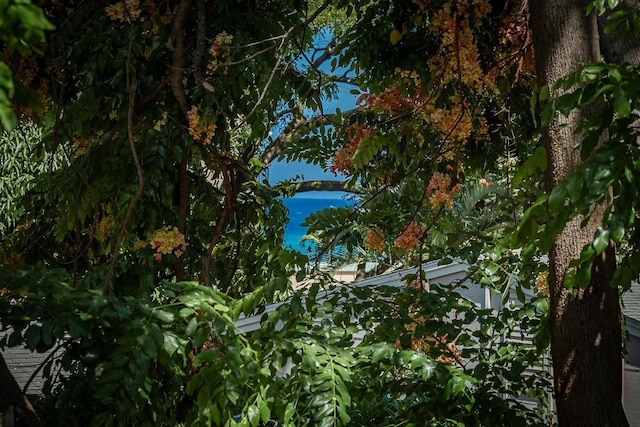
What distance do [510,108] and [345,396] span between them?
1.97m

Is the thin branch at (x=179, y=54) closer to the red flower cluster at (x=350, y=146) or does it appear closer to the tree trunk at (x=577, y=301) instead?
the red flower cluster at (x=350, y=146)

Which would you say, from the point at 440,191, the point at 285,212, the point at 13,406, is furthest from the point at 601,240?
the point at 285,212

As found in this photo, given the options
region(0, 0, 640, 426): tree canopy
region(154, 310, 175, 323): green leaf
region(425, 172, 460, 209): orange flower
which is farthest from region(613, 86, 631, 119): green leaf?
region(425, 172, 460, 209): orange flower

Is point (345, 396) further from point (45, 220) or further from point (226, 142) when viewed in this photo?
point (45, 220)

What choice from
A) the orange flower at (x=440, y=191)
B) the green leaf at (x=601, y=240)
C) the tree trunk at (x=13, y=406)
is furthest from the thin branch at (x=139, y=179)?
the green leaf at (x=601, y=240)

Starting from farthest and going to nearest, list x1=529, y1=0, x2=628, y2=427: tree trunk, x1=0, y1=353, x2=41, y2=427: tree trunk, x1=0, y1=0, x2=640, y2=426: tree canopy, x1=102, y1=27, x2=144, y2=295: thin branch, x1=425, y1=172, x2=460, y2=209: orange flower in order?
x1=425, y1=172, x2=460, y2=209: orange flower
x1=102, y1=27, x2=144, y2=295: thin branch
x1=529, y1=0, x2=628, y2=427: tree trunk
x1=0, y1=0, x2=640, y2=426: tree canopy
x1=0, y1=353, x2=41, y2=427: tree trunk

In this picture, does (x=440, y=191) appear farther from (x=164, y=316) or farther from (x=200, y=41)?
(x=164, y=316)

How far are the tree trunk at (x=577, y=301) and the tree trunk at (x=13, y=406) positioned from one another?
1.37 m

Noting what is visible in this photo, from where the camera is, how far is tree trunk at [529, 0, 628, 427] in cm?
206

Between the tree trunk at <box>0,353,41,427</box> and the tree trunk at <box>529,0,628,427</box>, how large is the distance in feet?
4.50

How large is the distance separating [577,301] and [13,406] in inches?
56.7

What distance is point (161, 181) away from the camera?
2898 mm

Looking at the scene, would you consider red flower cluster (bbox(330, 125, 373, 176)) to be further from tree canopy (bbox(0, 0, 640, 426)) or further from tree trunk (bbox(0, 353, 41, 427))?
tree trunk (bbox(0, 353, 41, 427))

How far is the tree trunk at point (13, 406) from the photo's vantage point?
154 centimetres
